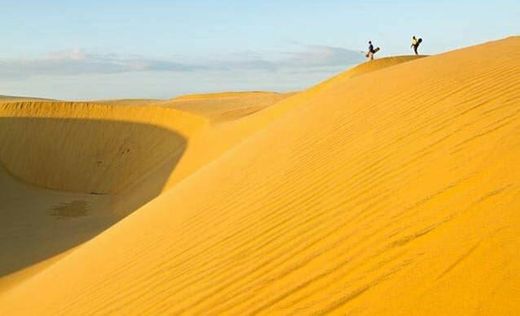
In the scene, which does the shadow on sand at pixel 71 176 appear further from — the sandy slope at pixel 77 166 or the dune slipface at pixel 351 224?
the dune slipface at pixel 351 224

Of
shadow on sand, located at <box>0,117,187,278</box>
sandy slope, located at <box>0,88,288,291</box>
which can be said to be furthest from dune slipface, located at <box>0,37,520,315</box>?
shadow on sand, located at <box>0,117,187,278</box>

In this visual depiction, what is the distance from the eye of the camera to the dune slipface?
111 inches

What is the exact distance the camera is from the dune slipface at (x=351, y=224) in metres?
2.82

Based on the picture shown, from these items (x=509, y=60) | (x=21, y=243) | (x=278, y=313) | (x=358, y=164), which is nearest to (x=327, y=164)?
(x=358, y=164)

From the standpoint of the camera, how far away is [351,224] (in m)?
3.66

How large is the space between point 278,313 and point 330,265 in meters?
0.44

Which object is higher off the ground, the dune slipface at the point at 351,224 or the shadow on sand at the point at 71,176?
the shadow on sand at the point at 71,176

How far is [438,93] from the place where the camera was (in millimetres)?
5711

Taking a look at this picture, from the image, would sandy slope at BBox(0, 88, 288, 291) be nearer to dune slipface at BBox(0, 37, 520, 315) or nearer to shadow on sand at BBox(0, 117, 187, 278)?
shadow on sand at BBox(0, 117, 187, 278)

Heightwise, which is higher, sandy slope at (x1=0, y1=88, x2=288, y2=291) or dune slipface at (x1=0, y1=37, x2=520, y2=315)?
sandy slope at (x1=0, y1=88, x2=288, y2=291)

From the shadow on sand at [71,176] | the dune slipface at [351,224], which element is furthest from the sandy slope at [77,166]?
the dune slipface at [351,224]

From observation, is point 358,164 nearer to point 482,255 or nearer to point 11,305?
point 482,255

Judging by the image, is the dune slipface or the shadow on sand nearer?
the dune slipface

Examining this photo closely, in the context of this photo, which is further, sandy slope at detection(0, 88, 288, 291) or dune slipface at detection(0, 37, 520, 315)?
sandy slope at detection(0, 88, 288, 291)
